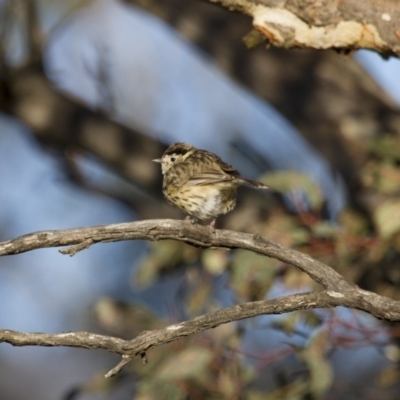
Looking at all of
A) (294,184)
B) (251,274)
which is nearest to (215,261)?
(251,274)

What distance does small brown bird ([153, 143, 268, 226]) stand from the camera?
15.5 feet

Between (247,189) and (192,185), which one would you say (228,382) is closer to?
(192,185)

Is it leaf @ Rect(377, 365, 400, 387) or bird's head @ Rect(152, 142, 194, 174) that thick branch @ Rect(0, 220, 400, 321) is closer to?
bird's head @ Rect(152, 142, 194, 174)

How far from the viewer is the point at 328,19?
3.88 m

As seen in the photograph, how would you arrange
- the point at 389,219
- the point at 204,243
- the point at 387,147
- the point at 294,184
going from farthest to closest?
1. the point at 294,184
2. the point at 387,147
3. the point at 389,219
4. the point at 204,243

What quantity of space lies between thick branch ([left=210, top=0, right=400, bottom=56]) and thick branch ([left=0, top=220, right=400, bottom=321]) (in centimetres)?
89

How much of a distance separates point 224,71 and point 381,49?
323cm

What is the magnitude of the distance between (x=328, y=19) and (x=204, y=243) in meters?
1.03

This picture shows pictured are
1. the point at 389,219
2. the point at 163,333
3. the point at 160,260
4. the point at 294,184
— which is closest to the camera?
the point at 163,333

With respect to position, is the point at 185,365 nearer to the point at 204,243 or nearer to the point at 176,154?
the point at 176,154

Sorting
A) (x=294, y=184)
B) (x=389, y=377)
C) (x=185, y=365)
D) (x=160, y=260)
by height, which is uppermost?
(x=294, y=184)

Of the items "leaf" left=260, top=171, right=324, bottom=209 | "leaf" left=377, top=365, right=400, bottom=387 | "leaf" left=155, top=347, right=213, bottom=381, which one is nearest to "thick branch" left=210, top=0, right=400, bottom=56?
"leaf" left=260, top=171, right=324, bottom=209

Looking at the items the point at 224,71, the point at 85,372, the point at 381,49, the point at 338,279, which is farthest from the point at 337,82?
the point at 85,372

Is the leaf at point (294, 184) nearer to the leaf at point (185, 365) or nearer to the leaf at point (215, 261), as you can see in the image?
the leaf at point (215, 261)
